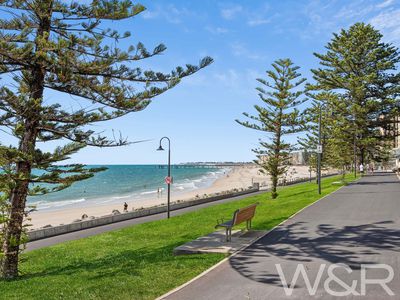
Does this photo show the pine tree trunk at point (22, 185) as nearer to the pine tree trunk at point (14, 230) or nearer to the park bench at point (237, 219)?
the pine tree trunk at point (14, 230)

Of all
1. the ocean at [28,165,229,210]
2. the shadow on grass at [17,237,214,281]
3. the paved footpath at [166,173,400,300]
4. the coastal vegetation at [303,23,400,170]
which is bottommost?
the ocean at [28,165,229,210]

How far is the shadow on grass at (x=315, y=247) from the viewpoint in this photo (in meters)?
7.52

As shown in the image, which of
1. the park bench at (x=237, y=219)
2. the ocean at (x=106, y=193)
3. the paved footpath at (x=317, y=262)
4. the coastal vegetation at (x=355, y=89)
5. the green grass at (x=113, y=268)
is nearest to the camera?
the paved footpath at (x=317, y=262)

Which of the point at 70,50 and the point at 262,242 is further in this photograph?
the point at 262,242

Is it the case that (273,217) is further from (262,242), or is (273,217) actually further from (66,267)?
(66,267)

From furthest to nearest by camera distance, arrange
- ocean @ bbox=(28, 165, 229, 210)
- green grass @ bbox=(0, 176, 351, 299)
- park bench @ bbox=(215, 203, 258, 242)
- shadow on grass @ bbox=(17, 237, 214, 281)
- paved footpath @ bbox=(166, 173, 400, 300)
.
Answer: ocean @ bbox=(28, 165, 229, 210)
park bench @ bbox=(215, 203, 258, 242)
shadow on grass @ bbox=(17, 237, 214, 281)
green grass @ bbox=(0, 176, 351, 299)
paved footpath @ bbox=(166, 173, 400, 300)

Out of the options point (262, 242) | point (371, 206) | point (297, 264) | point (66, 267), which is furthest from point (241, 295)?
point (371, 206)

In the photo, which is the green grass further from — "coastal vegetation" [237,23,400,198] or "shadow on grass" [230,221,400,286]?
"coastal vegetation" [237,23,400,198]

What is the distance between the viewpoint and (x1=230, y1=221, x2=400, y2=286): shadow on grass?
7.52 metres

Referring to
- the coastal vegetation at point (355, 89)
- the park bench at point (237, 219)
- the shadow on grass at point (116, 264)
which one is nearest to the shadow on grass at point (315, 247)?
the park bench at point (237, 219)

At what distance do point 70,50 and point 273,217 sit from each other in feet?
30.7

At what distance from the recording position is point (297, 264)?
7605 mm

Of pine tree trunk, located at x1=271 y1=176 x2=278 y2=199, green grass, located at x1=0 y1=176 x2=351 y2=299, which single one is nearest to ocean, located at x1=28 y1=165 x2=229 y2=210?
green grass, located at x1=0 y1=176 x2=351 y2=299

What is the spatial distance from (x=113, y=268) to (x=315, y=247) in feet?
16.2
